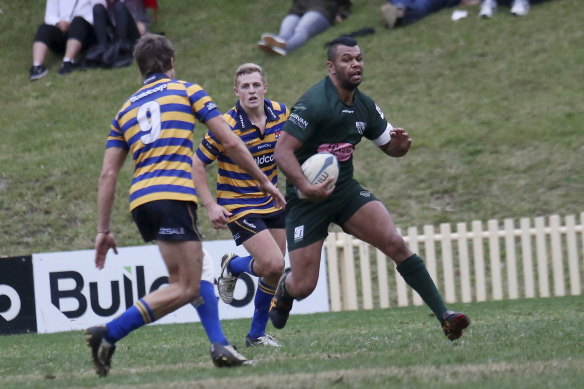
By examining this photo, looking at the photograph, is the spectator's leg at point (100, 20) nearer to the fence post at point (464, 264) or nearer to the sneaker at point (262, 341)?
the fence post at point (464, 264)

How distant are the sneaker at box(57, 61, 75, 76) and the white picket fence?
27.9ft

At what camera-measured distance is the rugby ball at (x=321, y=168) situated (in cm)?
715

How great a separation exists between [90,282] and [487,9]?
1037 cm

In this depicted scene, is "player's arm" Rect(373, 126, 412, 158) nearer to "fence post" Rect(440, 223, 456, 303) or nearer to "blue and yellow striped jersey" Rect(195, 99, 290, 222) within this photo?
"blue and yellow striped jersey" Rect(195, 99, 290, 222)

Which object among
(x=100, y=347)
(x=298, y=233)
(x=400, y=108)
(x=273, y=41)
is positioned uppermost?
(x=273, y=41)

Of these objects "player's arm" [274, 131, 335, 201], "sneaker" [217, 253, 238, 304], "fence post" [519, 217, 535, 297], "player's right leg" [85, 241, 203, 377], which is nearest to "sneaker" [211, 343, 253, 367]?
"player's right leg" [85, 241, 203, 377]

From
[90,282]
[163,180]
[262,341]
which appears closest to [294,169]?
[163,180]

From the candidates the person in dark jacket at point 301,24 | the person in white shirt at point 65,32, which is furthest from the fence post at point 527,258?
the person in white shirt at point 65,32

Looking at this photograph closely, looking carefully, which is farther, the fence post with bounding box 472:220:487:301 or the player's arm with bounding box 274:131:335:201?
the fence post with bounding box 472:220:487:301

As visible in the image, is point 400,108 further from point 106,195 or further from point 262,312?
point 106,195

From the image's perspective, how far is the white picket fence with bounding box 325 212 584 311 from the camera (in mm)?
13367

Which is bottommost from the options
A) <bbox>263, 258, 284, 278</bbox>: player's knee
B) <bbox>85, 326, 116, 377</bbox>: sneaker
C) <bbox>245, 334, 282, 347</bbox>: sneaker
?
<bbox>245, 334, 282, 347</bbox>: sneaker

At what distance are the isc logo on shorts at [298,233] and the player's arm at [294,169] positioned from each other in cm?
36

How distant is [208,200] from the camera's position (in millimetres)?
6664
